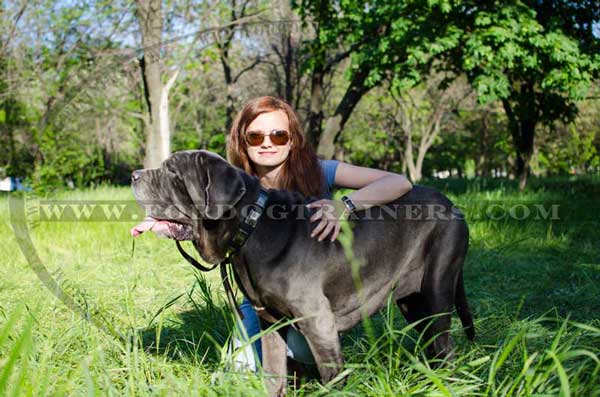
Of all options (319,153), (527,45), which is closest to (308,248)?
(527,45)

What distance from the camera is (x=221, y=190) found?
7.18 ft

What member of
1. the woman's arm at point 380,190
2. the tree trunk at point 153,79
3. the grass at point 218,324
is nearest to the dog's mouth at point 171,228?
the grass at point 218,324

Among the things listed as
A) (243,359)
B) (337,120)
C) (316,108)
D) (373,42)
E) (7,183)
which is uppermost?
(373,42)

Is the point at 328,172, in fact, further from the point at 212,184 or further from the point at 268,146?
the point at 212,184

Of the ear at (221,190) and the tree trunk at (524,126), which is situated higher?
the tree trunk at (524,126)

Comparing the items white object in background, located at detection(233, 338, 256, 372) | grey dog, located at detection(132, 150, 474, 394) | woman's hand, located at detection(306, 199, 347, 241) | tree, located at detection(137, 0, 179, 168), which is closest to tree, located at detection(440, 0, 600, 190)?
tree, located at detection(137, 0, 179, 168)

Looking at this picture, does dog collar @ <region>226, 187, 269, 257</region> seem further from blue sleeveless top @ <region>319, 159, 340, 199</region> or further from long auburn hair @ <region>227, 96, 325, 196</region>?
blue sleeveless top @ <region>319, 159, 340, 199</region>

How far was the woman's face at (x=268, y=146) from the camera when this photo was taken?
9.66 ft

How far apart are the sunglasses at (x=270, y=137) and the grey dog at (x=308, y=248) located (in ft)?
1.77

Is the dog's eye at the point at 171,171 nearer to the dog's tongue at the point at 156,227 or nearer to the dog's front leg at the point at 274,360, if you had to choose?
the dog's tongue at the point at 156,227

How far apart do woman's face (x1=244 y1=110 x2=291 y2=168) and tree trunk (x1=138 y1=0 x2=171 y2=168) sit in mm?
9338

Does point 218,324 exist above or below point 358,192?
below

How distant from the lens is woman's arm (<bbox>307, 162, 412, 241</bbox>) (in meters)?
2.42

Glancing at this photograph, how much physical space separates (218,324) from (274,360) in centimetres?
80
